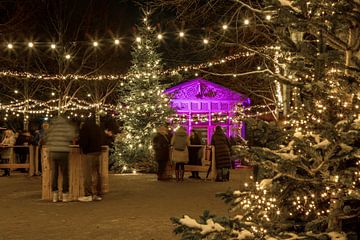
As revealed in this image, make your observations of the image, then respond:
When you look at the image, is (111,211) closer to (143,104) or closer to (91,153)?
(91,153)

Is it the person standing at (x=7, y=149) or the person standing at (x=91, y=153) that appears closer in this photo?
the person standing at (x=91, y=153)

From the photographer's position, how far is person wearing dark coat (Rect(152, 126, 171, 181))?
1727cm

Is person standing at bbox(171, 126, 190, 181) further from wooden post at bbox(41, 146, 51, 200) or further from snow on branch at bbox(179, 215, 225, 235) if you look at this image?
snow on branch at bbox(179, 215, 225, 235)

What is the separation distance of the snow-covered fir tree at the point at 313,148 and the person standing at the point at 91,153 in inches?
295

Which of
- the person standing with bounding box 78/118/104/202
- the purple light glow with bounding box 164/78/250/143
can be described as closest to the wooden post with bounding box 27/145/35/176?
the person standing with bounding box 78/118/104/202

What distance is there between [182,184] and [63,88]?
19.5 metres

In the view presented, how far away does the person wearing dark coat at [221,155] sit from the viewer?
16625 mm


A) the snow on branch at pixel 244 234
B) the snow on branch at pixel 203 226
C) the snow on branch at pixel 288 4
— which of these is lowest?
the snow on branch at pixel 244 234

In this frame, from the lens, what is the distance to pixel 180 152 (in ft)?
55.6

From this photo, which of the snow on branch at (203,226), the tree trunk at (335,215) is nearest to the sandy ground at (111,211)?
the snow on branch at (203,226)

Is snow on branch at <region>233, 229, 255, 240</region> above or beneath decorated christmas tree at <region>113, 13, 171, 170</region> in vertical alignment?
beneath

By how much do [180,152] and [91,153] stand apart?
206 inches

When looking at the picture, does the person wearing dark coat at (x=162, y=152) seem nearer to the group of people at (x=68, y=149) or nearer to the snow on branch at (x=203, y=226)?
the group of people at (x=68, y=149)

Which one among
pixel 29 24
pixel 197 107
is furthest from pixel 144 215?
pixel 29 24
